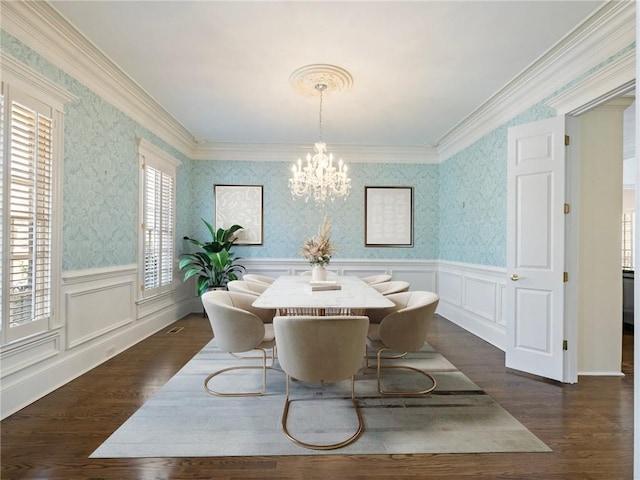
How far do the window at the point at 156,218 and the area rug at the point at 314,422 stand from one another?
5.95 feet

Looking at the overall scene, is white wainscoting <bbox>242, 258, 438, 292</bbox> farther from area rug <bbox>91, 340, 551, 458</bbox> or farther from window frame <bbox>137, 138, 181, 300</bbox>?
area rug <bbox>91, 340, 551, 458</bbox>

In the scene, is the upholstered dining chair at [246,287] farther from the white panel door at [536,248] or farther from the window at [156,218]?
the white panel door at [536,248]

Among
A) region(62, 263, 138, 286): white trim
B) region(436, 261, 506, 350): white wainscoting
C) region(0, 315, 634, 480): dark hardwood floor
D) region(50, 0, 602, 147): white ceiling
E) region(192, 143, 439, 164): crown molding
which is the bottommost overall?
region(0, 315, 634, 480): dark hardwood floor

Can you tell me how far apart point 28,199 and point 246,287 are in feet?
6.43

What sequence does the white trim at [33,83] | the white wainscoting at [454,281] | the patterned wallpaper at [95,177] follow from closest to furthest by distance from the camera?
the white trim at [33,83]
the patterned wallpaper at [95,177]
the white wainscoting at [454,281]

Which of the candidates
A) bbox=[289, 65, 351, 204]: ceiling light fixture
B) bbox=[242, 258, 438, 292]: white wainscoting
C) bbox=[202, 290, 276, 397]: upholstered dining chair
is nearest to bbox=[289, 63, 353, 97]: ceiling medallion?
bbox=[289, 65, 351, 204]: ceiling light fixture

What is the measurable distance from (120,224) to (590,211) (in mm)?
4796

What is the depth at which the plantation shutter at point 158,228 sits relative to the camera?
4.09m

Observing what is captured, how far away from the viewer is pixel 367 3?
2.18 m

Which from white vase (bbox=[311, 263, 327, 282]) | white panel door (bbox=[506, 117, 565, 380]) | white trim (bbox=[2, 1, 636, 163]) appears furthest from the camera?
white vase (bbox=[311, 263, 327, 282])

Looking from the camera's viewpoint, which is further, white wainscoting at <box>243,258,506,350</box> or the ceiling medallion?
white wainscoting at <box>243,258,506,350</box>

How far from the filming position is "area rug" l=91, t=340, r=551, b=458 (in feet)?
6.23

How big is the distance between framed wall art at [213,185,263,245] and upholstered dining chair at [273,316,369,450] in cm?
372

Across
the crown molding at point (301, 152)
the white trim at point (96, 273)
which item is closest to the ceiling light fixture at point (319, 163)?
the crown molding at point (301, 152)
